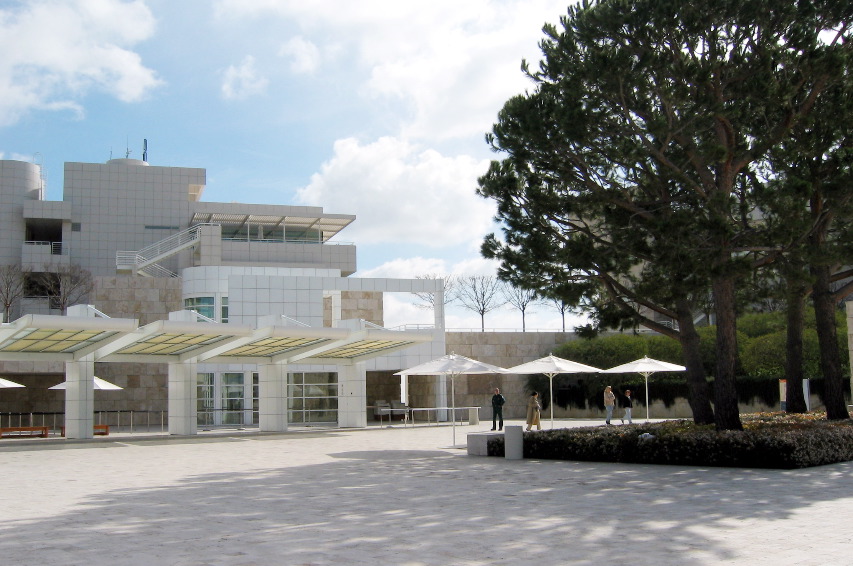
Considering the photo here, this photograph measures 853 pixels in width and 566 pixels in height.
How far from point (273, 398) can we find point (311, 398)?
8.27 metres

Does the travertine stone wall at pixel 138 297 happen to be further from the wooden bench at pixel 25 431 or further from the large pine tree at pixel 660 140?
the large pine tree at pixel 660 140

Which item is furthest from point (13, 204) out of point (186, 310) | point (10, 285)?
point (186, 310)

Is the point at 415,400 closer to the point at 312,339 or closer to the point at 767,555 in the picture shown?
the point at 312,339

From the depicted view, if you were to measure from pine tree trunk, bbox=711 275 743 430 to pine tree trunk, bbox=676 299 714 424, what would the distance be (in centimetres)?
106

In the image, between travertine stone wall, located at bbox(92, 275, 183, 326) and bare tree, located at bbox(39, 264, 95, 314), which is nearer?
travertine stone wall, located at bbox(92, 275, 183, 326)

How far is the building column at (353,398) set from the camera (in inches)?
1378

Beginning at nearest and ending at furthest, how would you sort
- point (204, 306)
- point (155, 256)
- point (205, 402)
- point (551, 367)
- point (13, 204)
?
point (551, 367) → point (205, 402) → point (204, 306) → point (155, 256) → point (13, 204)

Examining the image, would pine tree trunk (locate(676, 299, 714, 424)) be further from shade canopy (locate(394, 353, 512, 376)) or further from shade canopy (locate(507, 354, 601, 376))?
shade canopy (locate(394, 353, 512, 376))

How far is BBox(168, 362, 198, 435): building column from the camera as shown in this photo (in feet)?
101

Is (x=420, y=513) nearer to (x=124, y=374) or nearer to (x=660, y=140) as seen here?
(x=660, y=140)

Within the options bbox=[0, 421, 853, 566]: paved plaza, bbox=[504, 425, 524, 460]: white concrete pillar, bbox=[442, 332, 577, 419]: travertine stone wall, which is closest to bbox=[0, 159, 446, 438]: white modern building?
bbox=[442, 332, 577, 419]: travertine stone wall

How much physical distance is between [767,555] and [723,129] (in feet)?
43.6

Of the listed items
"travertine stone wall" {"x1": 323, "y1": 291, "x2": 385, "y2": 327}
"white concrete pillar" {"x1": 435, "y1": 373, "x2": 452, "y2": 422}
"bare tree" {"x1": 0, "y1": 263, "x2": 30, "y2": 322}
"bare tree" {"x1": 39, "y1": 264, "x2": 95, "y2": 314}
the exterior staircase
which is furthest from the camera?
"bare tree" {"x1": 39, "y1": 264, "x2": 95, "y2": 314}

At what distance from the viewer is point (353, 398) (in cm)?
3503
